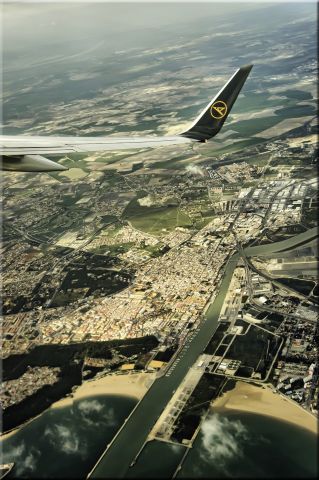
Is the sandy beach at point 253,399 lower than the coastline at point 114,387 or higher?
higher

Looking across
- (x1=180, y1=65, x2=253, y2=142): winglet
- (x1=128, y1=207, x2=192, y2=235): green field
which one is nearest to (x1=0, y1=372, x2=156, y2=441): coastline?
(x1=180, y1=65, x2=253, y2=142): winglet

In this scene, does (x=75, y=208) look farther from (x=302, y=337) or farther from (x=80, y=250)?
(x=302, y=337)

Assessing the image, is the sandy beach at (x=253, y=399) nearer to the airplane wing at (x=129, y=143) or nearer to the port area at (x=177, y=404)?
the port area at (x=177, y=404)

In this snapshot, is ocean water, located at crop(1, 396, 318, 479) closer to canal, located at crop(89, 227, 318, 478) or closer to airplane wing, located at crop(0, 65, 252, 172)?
canal, located at crop(89, 227, 318, 478)

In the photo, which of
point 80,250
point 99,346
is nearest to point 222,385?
point 99,346

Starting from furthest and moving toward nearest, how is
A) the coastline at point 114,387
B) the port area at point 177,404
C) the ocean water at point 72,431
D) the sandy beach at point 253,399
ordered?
the coastline at point 114,387 < the port area at point 177,404 < the sandy beach at point 253,399 < the ocean water at point 72,431

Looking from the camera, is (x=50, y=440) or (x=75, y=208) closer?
(x=50, y=440)

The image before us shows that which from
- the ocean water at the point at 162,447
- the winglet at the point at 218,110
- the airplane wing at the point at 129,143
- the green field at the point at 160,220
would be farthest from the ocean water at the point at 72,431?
the green field at the point at 160,220
